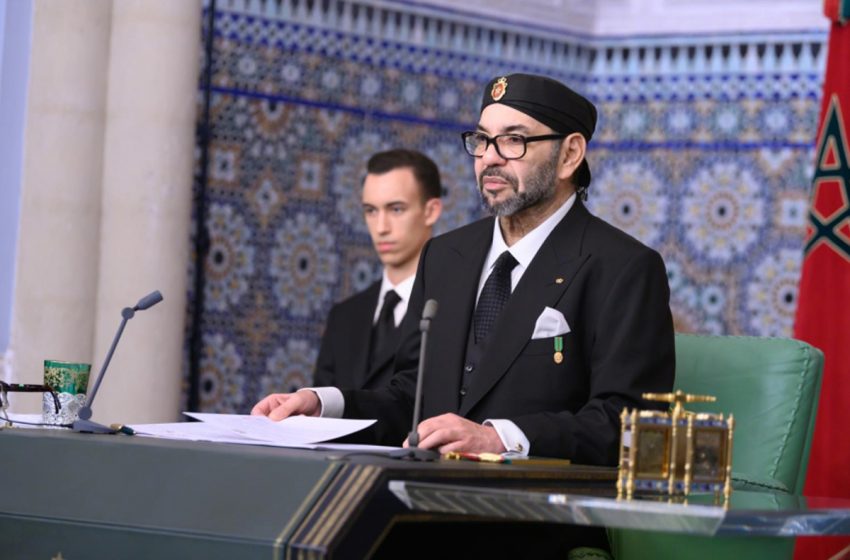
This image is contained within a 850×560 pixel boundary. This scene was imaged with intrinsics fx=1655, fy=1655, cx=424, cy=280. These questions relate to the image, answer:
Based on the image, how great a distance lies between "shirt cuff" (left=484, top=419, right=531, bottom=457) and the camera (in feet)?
11.8

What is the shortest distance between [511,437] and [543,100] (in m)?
0.94

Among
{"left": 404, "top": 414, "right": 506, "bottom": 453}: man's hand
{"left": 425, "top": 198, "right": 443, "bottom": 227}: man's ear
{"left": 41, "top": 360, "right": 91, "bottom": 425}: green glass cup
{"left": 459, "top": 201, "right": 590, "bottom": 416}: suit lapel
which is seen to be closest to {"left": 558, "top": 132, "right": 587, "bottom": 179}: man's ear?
{"left": 459, "top": 201, "right": 590, "bottom": 416}: suit lapel

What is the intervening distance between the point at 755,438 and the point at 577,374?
565 millimetres

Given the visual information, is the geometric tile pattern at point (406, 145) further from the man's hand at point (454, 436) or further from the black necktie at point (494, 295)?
the man's hand at point (454, 436)

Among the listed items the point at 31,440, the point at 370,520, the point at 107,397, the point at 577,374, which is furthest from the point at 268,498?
the point at 107,397

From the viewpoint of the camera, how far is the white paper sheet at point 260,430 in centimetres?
346

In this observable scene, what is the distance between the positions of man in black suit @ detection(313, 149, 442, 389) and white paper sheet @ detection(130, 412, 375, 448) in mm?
2303

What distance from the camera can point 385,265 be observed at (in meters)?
6.29

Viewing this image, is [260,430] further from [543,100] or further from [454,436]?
[543,100]

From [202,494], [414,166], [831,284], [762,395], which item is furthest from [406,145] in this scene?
[202,494]

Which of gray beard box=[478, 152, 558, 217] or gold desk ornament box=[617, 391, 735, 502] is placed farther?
gray beard box=[478, 152, 558, 217]

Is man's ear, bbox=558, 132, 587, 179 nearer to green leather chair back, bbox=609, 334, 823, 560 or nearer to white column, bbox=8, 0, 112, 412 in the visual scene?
green leather chair back, bbox=609, 334, 823, 560

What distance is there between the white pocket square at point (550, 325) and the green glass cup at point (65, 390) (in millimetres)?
1068

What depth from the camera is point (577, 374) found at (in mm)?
3963
